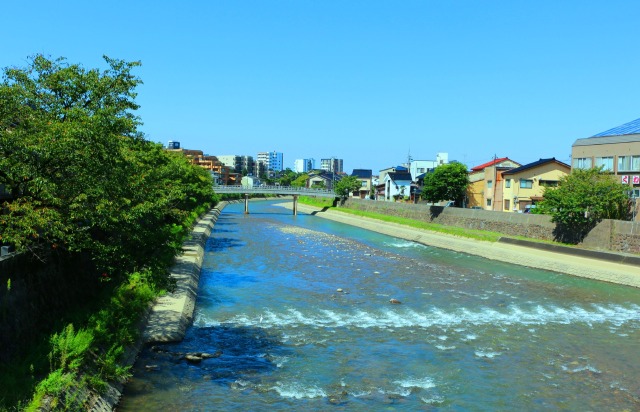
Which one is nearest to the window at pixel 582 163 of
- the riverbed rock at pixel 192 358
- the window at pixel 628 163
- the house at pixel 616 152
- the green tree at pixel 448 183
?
the house at pixel 616 152

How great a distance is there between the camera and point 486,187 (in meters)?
60.5

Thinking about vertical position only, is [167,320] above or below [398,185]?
below

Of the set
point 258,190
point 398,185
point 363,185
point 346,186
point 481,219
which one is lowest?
point 481,219

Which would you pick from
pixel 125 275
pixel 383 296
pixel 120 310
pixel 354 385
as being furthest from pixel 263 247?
pixel 354 385

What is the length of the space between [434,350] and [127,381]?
29.6 feet

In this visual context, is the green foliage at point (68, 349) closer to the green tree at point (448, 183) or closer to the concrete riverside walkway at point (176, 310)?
the concrete riverside walkway at point (176, 310)

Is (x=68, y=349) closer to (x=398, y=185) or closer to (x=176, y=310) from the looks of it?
→ (x=176, y=310)

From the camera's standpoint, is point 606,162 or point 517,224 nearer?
point 606,162

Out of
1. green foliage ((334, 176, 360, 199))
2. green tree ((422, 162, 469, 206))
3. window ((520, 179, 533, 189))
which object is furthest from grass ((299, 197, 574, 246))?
green foliage ((334, 176, 360, 199))

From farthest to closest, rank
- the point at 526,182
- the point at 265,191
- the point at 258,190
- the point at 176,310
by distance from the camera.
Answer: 1. the point at 258,190
2. the point at 265,191
3. the point at 526,182
4. the point at 176,310

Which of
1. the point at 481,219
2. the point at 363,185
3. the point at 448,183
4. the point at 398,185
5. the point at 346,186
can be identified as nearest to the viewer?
the point at 481,219

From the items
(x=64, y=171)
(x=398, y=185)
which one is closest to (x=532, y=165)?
(x=398, y=185)

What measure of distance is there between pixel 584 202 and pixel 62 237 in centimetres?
3311

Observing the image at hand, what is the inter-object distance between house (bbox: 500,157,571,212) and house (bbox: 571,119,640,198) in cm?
936
